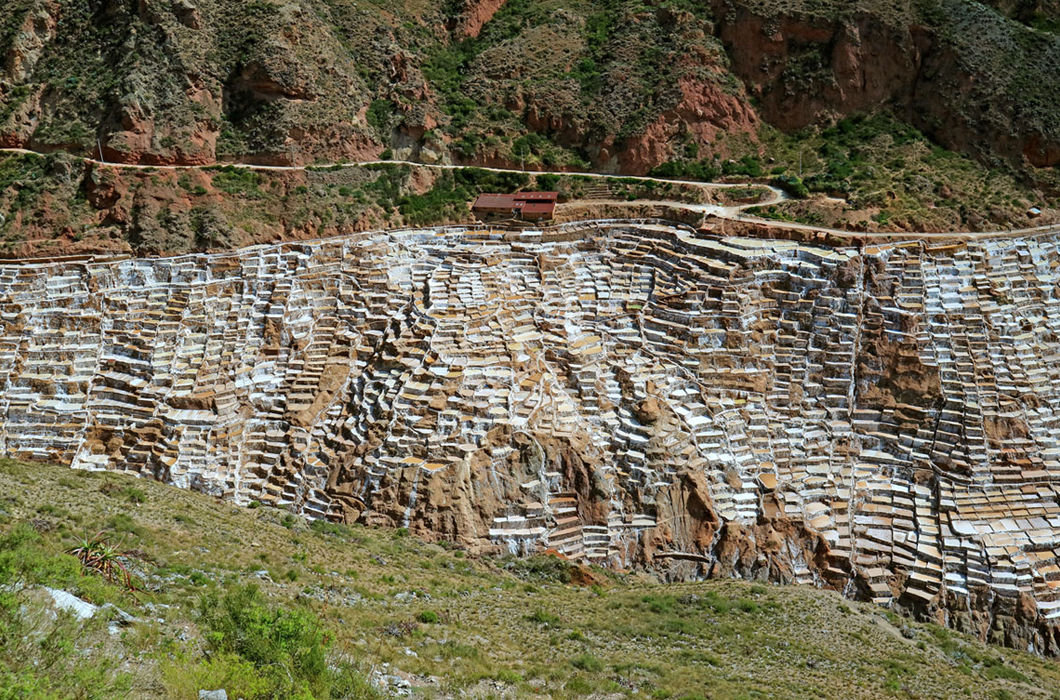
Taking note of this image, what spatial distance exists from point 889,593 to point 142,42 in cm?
4015

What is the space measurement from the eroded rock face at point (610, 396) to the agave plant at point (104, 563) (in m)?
12.3

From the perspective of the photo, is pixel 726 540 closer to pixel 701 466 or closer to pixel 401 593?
pixel 701 466

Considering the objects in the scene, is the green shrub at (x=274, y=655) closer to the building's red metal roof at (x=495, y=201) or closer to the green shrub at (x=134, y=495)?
the green shrub at (x=134, y=495)

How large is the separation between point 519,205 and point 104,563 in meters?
25.9

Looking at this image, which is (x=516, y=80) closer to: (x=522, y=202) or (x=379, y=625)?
(x=522, y=202)

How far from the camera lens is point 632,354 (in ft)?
119

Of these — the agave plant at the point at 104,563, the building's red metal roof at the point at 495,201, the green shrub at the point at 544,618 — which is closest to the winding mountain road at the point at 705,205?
the building's red metal roof at the point at 495,201

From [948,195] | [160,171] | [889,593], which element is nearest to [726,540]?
[889,593]

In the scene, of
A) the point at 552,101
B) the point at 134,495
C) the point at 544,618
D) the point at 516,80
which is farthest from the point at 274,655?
the point at 516,80

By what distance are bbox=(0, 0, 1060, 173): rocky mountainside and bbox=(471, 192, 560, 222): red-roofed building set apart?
4.91m

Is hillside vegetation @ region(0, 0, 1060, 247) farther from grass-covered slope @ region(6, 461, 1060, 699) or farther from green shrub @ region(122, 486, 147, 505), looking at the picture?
grass-covered slope @ region(6, 461, 1060, 699)

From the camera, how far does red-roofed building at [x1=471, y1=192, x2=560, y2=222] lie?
135 feet

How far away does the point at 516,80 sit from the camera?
166 feet

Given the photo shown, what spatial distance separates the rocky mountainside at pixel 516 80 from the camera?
4319 centimetres
